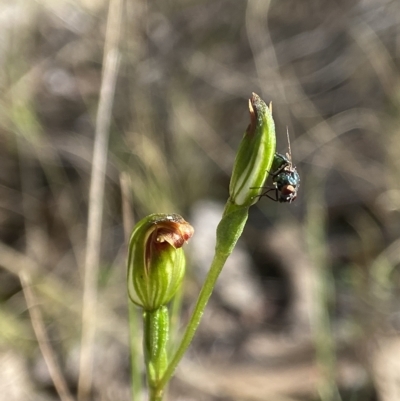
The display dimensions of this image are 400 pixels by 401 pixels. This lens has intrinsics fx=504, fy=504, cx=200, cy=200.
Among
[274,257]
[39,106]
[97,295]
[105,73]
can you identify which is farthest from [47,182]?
[274,257]

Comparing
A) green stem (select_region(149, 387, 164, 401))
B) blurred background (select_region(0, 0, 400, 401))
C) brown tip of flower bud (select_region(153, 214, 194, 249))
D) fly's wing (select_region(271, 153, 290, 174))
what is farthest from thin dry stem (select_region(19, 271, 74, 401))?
fly's wing (select_region(271, 153, 290, 174))

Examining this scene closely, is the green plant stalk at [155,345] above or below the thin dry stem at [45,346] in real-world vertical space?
below

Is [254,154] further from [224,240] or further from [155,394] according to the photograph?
[155,394]

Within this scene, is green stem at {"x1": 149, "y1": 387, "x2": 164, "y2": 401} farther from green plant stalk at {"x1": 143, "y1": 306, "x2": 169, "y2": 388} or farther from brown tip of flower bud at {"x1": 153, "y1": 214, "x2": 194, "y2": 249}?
brown tip of flower bud at {"x1": 153, "y1": 214, "x2": 194, "y2": 249}

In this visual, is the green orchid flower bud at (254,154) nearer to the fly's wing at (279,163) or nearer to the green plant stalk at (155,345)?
the fly's wing at (279,163)

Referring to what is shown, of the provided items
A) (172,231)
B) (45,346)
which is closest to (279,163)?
(172,231)

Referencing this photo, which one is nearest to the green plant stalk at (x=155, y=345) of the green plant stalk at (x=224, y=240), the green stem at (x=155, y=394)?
the green stem at (x=155, y=394)
